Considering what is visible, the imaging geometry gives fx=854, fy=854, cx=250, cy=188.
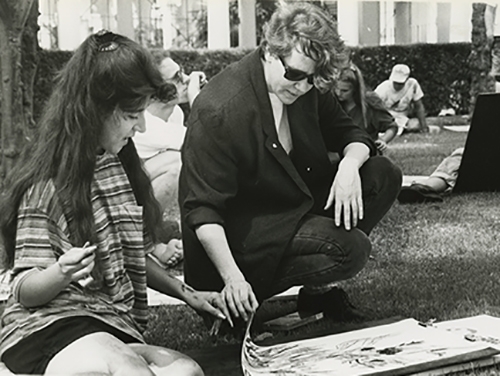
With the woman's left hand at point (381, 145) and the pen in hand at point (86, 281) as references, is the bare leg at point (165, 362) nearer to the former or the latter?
the pen in hand at point (86, 281)

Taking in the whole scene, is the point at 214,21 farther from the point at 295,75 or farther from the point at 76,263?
the point at 76,263

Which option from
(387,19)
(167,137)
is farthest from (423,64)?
(167,137)

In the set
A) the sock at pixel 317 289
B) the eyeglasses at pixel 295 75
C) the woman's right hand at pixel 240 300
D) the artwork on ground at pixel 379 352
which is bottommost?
the artwork on ground at pixel 379 352

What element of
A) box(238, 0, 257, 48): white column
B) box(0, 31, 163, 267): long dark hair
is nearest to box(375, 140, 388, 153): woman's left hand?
box(238, 0, 257, 48): white column

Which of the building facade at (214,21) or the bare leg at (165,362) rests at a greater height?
the building facade at (214,21)

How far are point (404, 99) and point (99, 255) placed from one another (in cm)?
124

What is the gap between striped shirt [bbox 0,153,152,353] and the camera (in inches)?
75.3

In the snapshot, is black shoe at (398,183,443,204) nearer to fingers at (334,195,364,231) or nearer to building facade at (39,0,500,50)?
fingers at (334,195,364,231)

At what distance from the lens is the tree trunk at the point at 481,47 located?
2885 millimetres

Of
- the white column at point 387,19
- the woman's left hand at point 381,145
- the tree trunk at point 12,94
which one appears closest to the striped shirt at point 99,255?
the tree trunk at point 12,94

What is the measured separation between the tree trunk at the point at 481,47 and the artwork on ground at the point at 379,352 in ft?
2.73

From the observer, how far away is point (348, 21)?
257 centimetres

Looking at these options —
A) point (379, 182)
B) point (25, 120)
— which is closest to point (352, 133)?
point (379, 182)

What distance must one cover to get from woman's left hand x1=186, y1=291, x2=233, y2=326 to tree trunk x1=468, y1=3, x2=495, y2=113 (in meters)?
1.22
